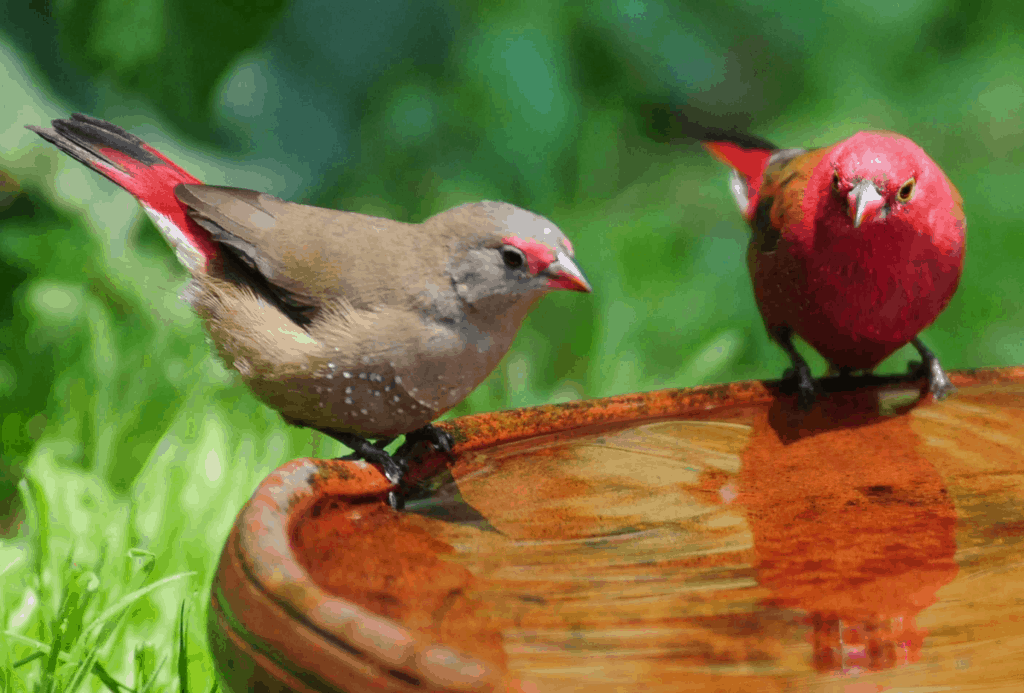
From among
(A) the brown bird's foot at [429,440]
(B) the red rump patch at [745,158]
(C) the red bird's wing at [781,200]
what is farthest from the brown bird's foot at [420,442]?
(B) the red rump patch at [745,158]

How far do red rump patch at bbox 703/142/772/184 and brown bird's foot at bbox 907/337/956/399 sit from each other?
592 mm

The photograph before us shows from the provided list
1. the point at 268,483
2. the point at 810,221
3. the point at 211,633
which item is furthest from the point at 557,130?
the point at 211,633

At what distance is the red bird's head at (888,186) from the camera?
1664 millimetres

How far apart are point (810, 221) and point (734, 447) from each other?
1.62 ft

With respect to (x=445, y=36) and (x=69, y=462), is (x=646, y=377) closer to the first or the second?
(x=445, y=36)

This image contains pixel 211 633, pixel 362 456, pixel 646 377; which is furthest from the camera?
pixel 646 377

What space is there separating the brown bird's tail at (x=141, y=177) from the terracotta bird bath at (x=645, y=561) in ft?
1.82

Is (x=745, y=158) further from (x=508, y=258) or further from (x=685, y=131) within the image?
(x=508, y=258)

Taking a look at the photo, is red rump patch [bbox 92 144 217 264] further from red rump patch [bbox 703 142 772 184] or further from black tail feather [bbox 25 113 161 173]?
red rump patch [bbox 703 142 772 184]

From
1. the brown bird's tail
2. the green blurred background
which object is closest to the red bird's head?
the brown bird's tail

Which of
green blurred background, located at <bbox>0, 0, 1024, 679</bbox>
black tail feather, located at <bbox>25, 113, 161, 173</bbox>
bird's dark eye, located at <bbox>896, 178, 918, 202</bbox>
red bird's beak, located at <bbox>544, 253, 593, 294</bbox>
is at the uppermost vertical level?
bird's dark eye, located at <bbox>896, 178, 918, 202</bbox>

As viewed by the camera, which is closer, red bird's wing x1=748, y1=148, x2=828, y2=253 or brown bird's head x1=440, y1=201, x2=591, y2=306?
brown bird's head x1=440, y1=201, x2=591, y2=306

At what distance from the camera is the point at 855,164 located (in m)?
1.68

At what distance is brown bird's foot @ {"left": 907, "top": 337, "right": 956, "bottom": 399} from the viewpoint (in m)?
1.82
